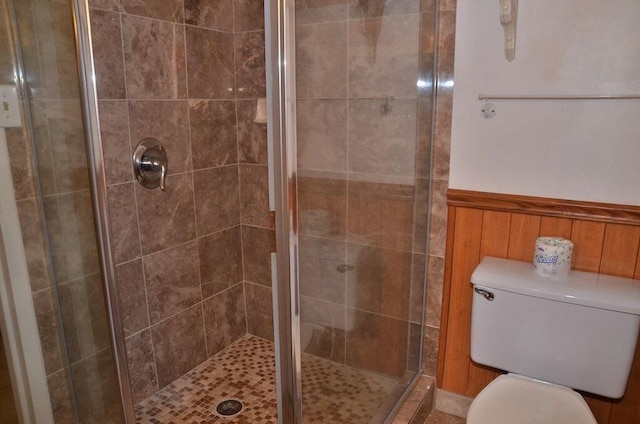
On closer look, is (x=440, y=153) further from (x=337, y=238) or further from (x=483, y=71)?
(x=337, y=238)

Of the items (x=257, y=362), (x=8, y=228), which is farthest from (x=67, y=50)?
(x=257, y=362)

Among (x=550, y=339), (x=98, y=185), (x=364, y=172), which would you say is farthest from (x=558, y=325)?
(x=98, y=185)

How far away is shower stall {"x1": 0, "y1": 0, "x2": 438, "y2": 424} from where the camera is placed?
3.82ft

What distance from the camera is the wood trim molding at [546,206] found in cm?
148

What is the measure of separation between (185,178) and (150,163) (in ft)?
0.76

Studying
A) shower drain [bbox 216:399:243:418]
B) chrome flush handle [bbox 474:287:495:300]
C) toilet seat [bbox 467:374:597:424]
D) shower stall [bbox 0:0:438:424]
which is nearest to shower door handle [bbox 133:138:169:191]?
shower stall [bbox 0:0:438:424]

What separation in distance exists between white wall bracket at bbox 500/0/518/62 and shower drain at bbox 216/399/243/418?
72.1 inches

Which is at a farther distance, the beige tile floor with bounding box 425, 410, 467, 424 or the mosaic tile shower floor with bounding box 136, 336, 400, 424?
the beige tile floor with bounding box 425, 410, 467, 424

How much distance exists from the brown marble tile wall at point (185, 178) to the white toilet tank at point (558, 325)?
1.22 meters

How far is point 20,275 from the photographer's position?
4.40ft

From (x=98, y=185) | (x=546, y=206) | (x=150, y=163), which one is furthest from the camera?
(x=150, y=163)

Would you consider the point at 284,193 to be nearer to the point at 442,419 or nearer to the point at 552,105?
the point at 552,105

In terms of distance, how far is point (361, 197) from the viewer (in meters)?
1.54

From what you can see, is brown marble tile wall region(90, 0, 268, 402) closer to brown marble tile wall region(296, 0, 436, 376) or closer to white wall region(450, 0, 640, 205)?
brown marble tile wall region(296, 0, 436, 376)
